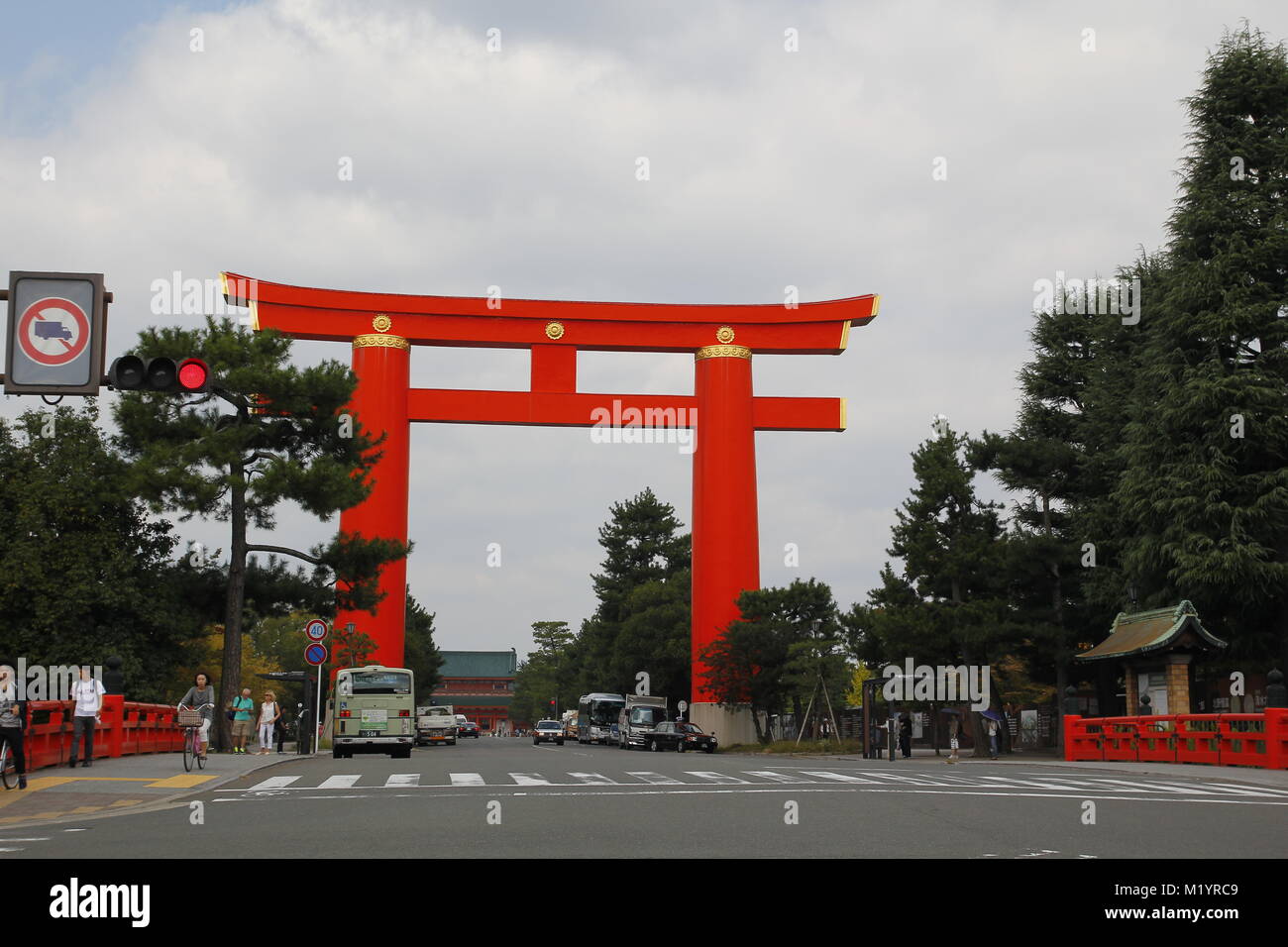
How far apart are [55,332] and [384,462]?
37961 mm

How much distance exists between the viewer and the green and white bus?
3447cm

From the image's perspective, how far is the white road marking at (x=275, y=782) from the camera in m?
18.2

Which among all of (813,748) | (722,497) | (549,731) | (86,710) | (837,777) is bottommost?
(549,731)

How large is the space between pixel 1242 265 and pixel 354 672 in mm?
26596

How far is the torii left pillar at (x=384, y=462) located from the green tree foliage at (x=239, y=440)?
47.1ft

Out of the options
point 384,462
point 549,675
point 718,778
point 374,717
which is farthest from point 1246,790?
point 549,675

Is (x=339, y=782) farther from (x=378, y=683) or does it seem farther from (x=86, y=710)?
(x=378, y=683)

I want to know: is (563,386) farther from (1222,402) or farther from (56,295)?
(56,295)

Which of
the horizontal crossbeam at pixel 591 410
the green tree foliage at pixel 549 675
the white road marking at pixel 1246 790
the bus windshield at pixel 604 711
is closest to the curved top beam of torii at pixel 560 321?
the horizontal crossbeam at pixel 591 410

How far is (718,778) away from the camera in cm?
2078

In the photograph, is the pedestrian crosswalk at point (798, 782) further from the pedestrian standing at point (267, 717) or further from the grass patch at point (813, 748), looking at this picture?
the grass patch at point (813, 748)

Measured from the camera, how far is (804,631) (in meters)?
54.3

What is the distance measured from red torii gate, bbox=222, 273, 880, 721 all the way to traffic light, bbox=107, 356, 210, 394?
36461 mm
